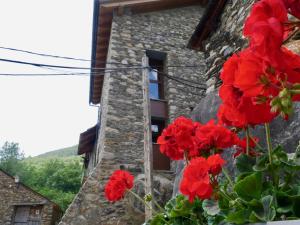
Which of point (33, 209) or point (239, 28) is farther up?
point (239, 28)

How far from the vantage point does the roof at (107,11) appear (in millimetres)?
9102

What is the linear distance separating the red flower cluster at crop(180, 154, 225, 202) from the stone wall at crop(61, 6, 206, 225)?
5646 mm

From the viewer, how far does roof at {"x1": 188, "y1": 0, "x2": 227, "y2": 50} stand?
179 inches

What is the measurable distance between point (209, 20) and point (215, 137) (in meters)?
3.78

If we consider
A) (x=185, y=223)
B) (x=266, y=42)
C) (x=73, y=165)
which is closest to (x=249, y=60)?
(x=266, y=42)

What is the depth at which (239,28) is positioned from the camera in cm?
405

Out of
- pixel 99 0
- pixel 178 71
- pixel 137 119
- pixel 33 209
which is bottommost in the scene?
pixel 33 209

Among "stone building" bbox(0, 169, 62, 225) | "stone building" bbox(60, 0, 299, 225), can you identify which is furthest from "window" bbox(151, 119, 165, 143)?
"stone building" bbox(0, 169, 62, 225)

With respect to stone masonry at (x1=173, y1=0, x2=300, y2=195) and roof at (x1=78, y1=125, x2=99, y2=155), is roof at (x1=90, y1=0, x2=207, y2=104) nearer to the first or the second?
roof at (x1=78, y1=125, x2=99, y2=155)

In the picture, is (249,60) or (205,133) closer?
(249,60)

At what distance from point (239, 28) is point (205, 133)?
318 cm

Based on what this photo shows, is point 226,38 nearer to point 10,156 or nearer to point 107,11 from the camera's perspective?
point 107,11

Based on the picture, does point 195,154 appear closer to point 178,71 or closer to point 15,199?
point 178,71

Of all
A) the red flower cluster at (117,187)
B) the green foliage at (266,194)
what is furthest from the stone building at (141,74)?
the green foliage at (266,194)
